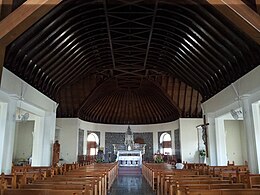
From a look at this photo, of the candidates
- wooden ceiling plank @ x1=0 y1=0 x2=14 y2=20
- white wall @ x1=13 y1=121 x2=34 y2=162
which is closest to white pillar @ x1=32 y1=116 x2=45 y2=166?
white wall @ x1=13 y1=121 x2=34 y2=162

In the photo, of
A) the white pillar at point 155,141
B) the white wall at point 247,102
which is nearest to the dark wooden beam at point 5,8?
the white wall at point 247,102

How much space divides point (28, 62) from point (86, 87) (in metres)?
8.56

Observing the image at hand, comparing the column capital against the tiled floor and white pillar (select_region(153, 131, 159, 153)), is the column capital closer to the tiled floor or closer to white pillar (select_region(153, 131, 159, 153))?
the tiled floor

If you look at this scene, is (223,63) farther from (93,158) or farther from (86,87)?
(93,158)

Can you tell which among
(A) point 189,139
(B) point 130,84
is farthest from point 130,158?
(B) point 130,84

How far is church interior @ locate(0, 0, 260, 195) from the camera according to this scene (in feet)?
16.7

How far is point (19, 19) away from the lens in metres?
4.61

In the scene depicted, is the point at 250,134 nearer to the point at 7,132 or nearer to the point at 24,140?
the point at 7,132

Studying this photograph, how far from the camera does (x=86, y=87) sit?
18344mm

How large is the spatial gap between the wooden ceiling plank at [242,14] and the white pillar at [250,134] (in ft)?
15.4

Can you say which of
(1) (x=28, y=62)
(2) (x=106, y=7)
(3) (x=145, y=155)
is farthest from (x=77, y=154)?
(2) (x=106, y=7)

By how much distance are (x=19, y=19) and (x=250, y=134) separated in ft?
26.9

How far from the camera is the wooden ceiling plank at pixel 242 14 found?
4.70 metres

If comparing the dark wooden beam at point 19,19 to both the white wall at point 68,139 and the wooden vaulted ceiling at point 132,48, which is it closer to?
the wooden vaulted ceiling at point 132,48
